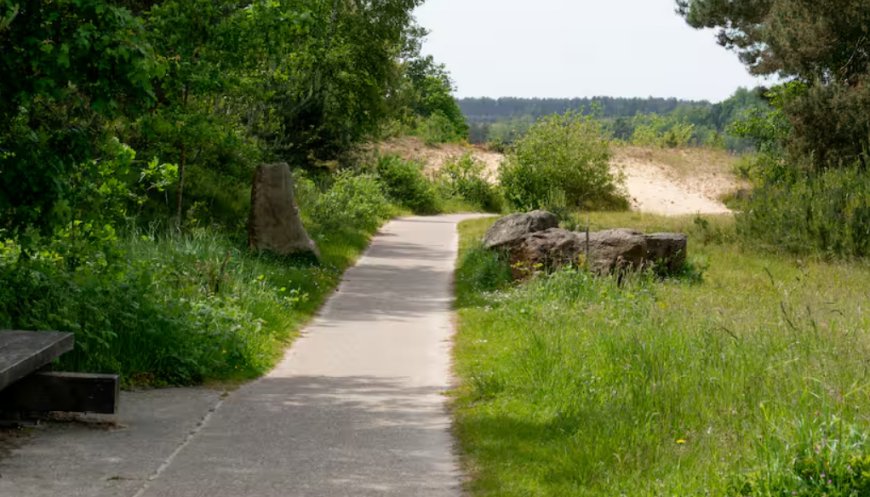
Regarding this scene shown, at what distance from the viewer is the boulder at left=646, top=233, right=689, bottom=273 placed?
17781mm

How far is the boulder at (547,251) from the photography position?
17172 mm

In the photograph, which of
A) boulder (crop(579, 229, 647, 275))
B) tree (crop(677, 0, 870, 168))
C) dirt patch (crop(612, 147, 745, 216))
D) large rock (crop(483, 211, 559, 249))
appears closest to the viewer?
boulder (crop(579, 229, 647, 275))

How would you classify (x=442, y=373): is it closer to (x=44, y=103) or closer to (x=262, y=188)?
(x=44, y=103)

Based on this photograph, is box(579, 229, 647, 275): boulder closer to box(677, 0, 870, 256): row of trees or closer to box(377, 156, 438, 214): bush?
box(677, 0, 870, 256): row of trees

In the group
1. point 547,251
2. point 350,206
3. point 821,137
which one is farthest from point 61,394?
point 821,137

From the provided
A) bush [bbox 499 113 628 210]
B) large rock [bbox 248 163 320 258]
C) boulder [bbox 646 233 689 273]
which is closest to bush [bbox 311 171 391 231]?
bush [bbox 499 113 628 210]

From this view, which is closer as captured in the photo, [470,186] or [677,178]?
[470,186]

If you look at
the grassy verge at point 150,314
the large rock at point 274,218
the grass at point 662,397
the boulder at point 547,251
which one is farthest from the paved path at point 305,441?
the large rock at point 274,218

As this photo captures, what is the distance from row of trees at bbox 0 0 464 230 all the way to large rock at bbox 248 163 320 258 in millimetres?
680

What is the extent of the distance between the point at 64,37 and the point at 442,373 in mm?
4996

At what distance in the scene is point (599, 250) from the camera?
17.1 meters

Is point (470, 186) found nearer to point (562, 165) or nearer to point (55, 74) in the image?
point (562, 165)

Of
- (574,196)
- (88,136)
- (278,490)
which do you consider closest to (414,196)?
(574,196)

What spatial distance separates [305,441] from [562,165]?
31.9 meters
